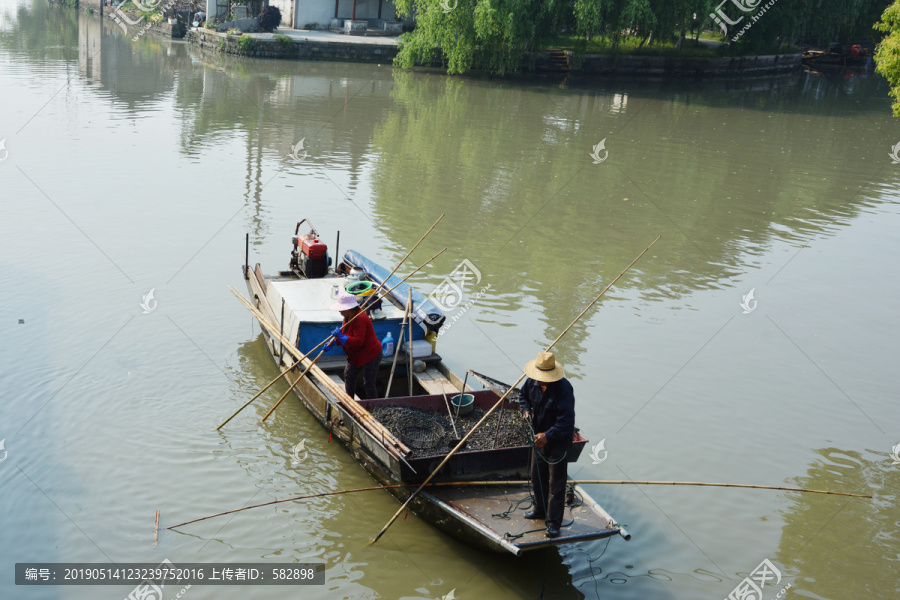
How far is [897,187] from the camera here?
21.7 m

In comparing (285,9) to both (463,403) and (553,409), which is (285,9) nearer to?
(463,403)

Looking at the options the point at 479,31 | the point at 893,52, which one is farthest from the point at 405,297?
the point at 479,31

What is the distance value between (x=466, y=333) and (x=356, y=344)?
331cm

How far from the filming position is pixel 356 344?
27.4ft

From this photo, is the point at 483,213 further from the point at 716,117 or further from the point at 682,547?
the point at 716,117

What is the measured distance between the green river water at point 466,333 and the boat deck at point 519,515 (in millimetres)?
453

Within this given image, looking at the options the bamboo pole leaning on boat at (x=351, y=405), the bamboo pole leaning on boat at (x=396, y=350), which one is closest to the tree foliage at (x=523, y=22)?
the bamboo pole leaning on boat at (x=396, y=350)

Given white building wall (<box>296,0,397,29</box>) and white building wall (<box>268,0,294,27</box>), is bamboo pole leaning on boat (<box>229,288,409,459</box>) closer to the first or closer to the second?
white building wall (<box>296,0,397,29</box>)

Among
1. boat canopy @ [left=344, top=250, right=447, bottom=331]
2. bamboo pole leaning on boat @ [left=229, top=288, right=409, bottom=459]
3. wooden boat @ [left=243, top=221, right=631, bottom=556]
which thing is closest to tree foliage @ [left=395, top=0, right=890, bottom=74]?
boat canopy @ [left=344, top=250, right=447, bottom=331]

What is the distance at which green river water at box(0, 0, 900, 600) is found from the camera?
7.19 meters

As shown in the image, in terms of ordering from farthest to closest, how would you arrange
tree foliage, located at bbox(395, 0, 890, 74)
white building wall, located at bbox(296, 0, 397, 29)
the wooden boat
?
white building wall, located at bbox(296, 0, 397, 29), tree foliage, located at bbox(395, 0, 890, 74), the wooden boat

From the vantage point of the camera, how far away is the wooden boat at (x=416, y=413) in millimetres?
6738

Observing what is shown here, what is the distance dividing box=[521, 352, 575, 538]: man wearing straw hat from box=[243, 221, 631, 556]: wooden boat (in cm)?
27

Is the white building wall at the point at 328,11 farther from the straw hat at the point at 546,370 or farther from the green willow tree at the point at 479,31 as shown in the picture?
the straw hat at the point at 546,370
